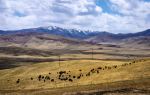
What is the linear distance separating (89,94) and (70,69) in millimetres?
52446

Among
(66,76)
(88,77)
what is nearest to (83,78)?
(88,77)

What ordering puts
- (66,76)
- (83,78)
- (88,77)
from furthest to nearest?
1. (66,76)
2. (83,78)
3. (88,77)

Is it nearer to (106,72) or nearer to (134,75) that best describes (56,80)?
(106,72)

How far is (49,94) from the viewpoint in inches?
2299

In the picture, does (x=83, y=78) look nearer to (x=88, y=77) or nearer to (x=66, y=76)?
(x=88, y=77)

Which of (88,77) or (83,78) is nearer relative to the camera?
(88,77)

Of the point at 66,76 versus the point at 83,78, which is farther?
the point at 66,76

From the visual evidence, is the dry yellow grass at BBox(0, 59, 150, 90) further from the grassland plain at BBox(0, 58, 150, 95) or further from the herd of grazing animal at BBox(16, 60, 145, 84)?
the herd of grazing animal at BBox(16, 60, 145, 84)

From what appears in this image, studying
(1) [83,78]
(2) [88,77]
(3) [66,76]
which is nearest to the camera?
(2) [88,77]

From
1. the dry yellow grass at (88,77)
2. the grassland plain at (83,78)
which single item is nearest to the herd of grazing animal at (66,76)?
the grassland plain at (83,78)

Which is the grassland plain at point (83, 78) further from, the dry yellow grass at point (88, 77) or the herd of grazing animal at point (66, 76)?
the herd of grazing animal at point (66, 76)

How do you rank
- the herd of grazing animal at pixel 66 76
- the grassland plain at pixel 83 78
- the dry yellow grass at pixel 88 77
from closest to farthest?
the grassland plain at pixel 83 78
the dry yellow grass at pixel 88 77
the herd of grazing animal at pixel 66 76

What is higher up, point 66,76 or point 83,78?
point 66,76

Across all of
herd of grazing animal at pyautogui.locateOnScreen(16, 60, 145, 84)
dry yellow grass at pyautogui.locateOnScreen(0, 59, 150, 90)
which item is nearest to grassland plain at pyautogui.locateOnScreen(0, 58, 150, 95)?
dry yellow grass at pyautogui.locateOnScreen(0, 59, 150, 90)
